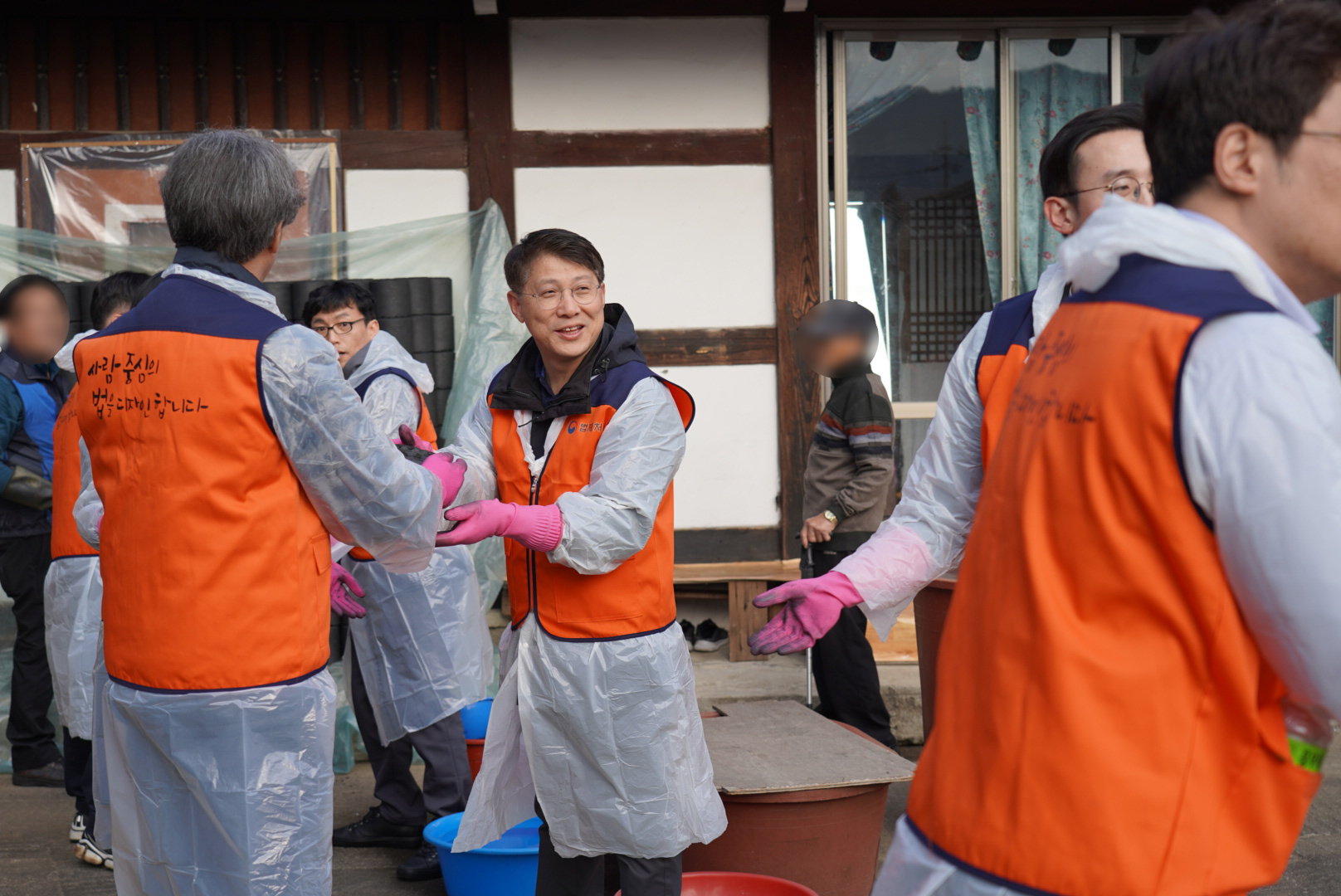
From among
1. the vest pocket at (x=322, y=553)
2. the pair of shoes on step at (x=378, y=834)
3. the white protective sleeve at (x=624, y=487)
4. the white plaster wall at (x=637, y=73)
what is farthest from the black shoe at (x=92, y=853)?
the white plaster wall at (x=637, y=73)

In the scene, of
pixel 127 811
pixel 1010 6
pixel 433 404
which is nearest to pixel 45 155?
pixel 433 404

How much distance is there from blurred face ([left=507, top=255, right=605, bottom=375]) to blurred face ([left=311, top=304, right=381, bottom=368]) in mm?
1472

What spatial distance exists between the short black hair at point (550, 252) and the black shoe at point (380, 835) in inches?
79.4

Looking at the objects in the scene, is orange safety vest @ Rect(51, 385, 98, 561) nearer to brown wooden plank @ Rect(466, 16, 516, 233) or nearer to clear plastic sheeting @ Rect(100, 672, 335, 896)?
clear plastic sheeting @ Rect(100, 672, 335, 896)

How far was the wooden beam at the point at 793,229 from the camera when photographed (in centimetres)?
558

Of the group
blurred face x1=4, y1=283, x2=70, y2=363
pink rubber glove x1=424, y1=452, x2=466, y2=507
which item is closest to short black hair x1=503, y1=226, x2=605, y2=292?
pink rubber glove x1=424, y1=452, x2=466, y2=507

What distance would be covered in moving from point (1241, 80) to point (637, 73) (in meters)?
4.84

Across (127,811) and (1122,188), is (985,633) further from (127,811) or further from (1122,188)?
(127,811)

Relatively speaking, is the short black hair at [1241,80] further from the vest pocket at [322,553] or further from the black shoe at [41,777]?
the black shoe at [41,777]

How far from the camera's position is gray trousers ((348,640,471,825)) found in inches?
143

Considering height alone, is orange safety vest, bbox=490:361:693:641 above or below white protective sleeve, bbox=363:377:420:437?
below

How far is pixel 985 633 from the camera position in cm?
112

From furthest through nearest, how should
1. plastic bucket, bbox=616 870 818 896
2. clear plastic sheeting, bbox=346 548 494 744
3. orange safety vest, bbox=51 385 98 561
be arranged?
clear plastic sheeting, bbox=346 548 494 744 < orange safety vest, bbox=51 385 98 561 < plastic bucket, bbox=616 870 818 896

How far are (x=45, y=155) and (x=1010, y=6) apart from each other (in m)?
4.81
